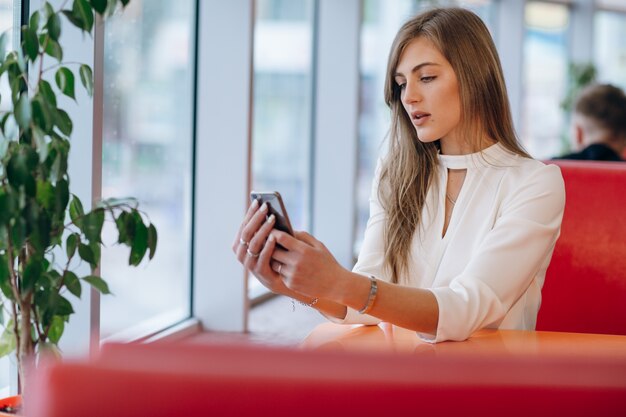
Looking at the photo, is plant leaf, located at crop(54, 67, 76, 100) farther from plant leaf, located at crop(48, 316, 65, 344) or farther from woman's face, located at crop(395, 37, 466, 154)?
woman's face, located at crop(395, 37, 466, 154)

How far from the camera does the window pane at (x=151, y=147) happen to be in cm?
405

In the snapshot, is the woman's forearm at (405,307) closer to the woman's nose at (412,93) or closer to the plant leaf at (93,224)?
the woman's nose at (412,93)

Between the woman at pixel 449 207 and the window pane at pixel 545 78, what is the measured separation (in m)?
8.16

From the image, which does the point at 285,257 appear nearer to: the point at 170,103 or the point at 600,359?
the point at 600,359

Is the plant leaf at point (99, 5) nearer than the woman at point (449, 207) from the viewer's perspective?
No

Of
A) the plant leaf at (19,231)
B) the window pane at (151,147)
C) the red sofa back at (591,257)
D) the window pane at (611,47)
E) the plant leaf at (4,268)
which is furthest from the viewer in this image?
the window pane at (611,47)

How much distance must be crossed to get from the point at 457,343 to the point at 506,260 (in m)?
0.23

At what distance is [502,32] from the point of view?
9297mm

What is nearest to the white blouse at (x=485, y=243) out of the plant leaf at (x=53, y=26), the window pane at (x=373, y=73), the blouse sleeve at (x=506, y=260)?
the blouse sleeve at (x=506, y=260)

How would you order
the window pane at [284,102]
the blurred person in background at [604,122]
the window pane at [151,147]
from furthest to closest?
the window pane at [284,102] < the blurred person in background at [604,122] < the window pane at [151,147]

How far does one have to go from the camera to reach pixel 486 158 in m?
1.94

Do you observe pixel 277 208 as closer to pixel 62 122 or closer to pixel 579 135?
pixel 62 122

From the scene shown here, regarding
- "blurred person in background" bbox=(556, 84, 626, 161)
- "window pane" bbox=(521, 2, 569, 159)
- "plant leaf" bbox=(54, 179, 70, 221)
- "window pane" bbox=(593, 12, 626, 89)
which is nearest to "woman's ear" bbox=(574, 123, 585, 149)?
"blurred person in background" bbox=(556, 84, 626, 161)

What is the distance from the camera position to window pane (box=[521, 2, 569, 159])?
10.1m
